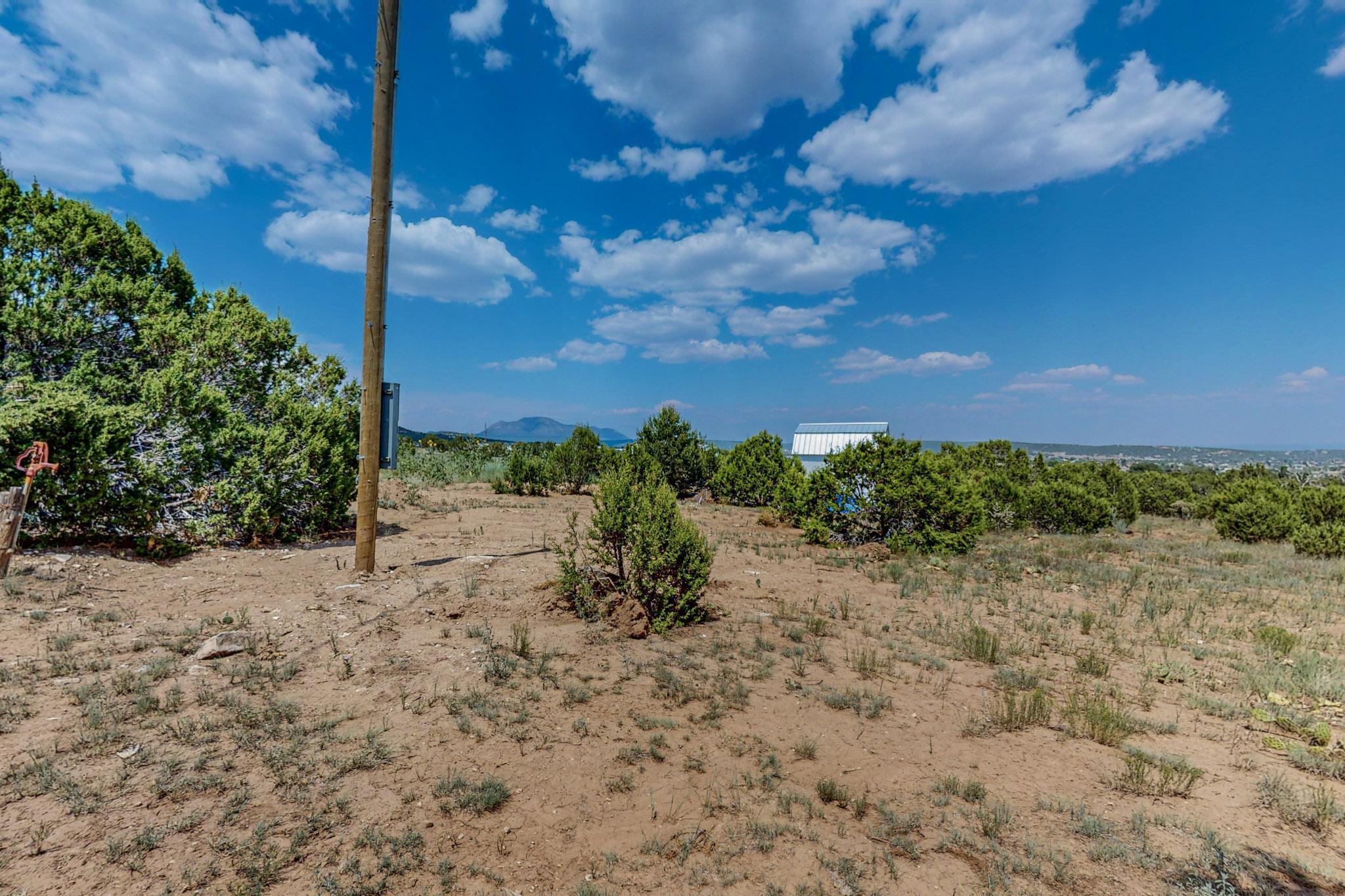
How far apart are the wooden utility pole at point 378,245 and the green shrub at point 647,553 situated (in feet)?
8.52

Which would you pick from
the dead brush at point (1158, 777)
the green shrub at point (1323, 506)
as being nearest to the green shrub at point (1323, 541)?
the green shrub at point (1323, 506)

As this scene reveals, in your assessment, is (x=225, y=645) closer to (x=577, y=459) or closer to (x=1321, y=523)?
(x=577, y=459)

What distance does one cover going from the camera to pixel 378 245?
20.2 feet

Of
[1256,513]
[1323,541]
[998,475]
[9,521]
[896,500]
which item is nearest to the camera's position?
[9,521]

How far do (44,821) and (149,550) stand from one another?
5.42 metres

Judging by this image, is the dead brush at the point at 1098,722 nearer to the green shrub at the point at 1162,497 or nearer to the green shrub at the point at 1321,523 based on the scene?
the green shrub at the point at 1321,523

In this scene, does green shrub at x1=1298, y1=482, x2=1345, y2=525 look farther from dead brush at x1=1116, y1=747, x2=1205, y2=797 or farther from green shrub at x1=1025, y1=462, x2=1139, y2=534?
dead brush at x1=1116, y1=747, x2=1205, y2=797

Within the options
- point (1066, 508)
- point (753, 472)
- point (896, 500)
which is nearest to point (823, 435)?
point (753, 472)

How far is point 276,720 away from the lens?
3.53m

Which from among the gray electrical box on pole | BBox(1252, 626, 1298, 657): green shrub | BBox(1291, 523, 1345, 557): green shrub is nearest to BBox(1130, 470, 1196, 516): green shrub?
BBox(1291, 523, 1345, 557): green shrub

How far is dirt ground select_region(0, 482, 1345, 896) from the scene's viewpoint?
8.52 ft

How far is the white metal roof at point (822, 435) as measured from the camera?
23172mm

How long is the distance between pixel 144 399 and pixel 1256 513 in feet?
77.1

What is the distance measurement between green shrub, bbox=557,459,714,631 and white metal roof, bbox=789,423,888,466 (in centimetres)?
1727
